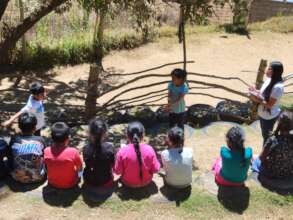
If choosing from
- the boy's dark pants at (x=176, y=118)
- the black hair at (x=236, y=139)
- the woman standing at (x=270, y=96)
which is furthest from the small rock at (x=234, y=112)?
the black hair at (x=236, y=139)

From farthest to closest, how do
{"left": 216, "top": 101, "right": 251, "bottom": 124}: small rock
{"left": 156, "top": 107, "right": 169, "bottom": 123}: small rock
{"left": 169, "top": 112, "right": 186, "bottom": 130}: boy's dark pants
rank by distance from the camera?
1. {"left": 216, "top": 101, "right": 251, "bottom": 124}: small rock
2. {"left": 156, "top": 107, "right": 169, "bottom": 123}: small rock
3. {"left": 169, "top": 112, "right": 186, "bottom": 130}: boy's dark pants

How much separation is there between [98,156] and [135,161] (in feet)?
1.14

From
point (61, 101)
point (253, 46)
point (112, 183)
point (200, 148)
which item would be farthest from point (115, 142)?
point (253, 46)

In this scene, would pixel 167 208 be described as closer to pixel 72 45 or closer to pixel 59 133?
pixel 59 133

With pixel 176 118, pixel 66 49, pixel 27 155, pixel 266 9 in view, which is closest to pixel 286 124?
pixel 176 118

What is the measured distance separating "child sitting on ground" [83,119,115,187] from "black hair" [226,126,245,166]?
3.63ft

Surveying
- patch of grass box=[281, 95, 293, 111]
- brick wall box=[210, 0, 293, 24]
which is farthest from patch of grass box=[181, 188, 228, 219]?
brick wall box=[210, 0, 293, 24]

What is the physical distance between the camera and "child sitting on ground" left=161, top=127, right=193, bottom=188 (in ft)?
15.0

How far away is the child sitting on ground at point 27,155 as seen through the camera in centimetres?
455

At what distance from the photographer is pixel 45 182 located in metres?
4.80

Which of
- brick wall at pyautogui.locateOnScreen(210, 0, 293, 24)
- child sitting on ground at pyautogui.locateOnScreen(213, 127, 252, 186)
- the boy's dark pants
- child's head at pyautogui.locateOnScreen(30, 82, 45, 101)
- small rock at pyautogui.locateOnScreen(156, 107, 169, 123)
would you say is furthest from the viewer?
brick wall at pyautogui.locateOnScreen(210, 0, 293, 24)

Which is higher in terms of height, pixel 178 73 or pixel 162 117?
pixel 178 73

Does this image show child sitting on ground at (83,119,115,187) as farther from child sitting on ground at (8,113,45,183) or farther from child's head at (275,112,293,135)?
child's head at (275,112,293,135)

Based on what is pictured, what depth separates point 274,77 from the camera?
5.24 meters
